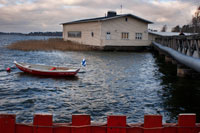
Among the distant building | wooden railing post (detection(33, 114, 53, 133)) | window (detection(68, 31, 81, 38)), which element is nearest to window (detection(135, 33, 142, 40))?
the distant building

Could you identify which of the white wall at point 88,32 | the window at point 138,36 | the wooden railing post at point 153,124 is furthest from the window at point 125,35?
the wooden railing post at point 153,124

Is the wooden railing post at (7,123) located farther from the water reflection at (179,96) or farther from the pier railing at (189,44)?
the pier railing at (189,44)

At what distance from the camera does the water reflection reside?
9.71 m

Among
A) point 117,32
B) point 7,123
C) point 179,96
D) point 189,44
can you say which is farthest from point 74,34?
point 7,123

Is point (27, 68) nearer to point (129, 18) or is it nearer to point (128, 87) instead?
point (128, 87)

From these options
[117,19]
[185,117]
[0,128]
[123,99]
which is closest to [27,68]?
[123,99]

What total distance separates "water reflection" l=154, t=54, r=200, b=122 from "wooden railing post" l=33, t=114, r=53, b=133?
17.9 feet

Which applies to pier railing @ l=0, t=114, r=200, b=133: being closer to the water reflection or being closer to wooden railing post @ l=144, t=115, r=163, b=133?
wooden railing post @ l=144, t=115, r=163, b=133

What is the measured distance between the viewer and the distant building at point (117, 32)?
41.0m

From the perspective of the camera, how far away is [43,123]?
4.43 meters

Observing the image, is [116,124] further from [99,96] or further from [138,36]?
[138,36]

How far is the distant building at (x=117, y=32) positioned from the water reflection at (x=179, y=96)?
82.5 ft

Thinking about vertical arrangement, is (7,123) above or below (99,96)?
above

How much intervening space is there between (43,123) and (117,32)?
38678 millimetres
